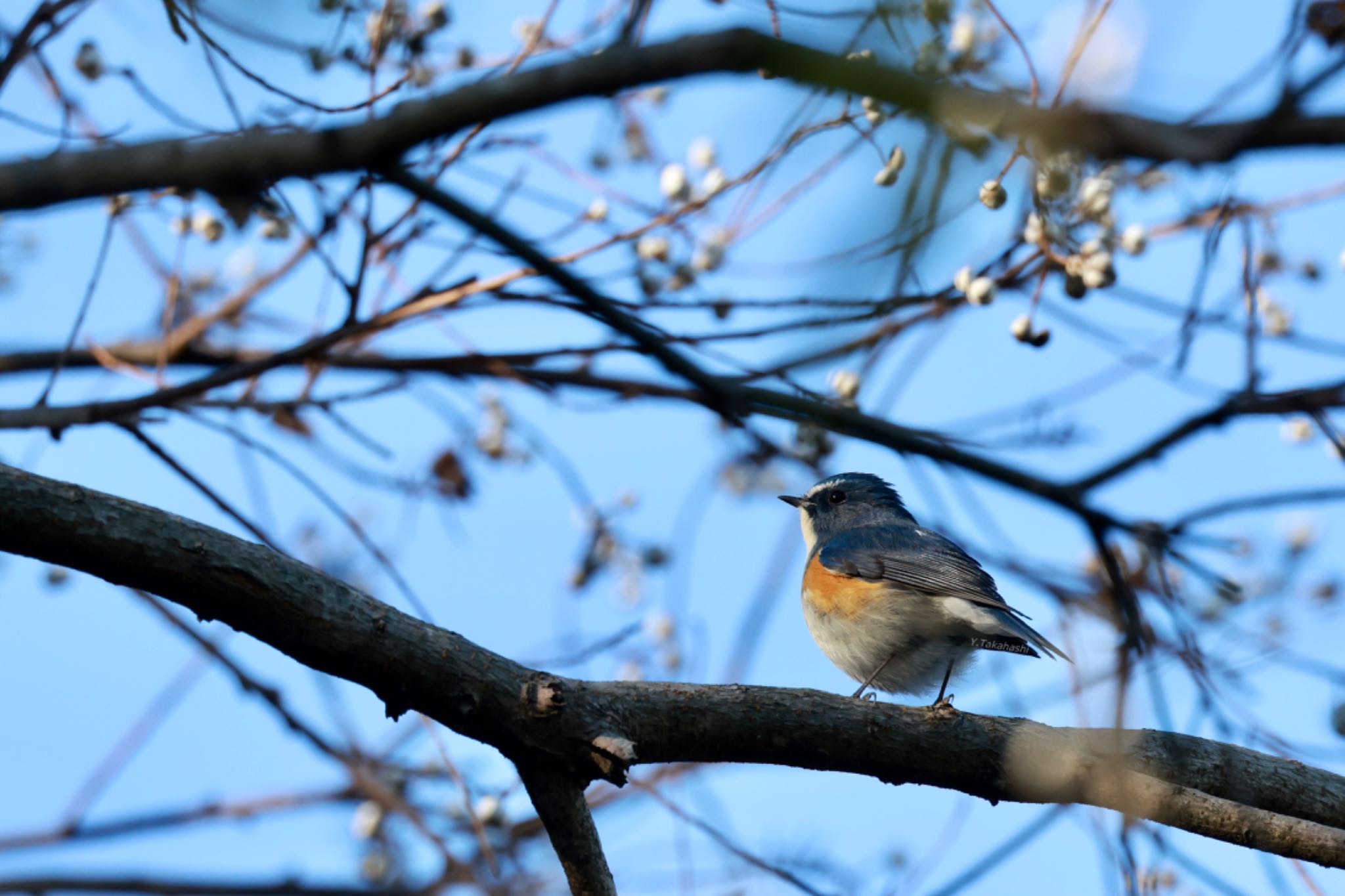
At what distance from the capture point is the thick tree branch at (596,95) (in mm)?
1210

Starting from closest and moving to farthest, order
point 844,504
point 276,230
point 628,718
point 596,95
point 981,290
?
point 596,95 → point 628,718 → point 981,290 → point 276,230 → point 844,504

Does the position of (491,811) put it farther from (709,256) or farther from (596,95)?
(596,95)

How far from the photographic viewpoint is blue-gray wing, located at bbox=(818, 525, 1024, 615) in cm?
474

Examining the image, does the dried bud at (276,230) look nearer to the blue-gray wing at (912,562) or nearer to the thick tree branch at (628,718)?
the thick tree branch at (628,718)

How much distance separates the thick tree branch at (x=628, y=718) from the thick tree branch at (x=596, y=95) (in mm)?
1252

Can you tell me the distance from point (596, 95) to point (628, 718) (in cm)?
201

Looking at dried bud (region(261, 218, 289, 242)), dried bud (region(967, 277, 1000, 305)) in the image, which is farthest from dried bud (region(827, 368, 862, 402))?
dried bud (region(261, 218, 289, 242))

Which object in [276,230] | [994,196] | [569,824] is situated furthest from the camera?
[276,230]

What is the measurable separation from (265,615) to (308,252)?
2621 millimetres

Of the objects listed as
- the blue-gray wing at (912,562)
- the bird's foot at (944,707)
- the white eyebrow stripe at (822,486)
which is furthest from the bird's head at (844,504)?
the bird's foot at (944,707)

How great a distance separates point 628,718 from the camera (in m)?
3.08

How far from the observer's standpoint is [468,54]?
504 cm

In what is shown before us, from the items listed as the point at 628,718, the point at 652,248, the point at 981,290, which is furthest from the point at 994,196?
the point at 652,248

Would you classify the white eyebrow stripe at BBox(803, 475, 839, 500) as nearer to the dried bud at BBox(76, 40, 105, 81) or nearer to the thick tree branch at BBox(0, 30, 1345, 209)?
the dried bud at BBox(76, 40, 105, 81)
